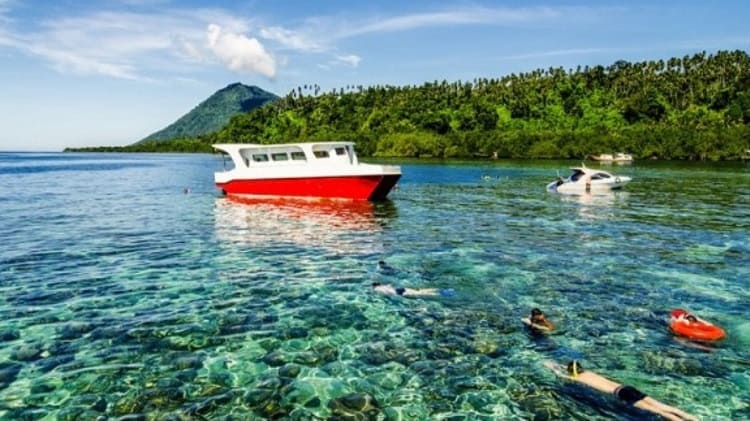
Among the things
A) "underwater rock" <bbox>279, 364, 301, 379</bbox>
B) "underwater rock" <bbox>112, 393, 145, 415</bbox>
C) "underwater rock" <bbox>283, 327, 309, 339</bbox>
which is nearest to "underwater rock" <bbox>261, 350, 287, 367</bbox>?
"underwater rock" <bbox>279, 364, 301, 379</bbox>

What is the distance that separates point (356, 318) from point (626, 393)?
716 cm

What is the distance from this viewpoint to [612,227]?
31.5m

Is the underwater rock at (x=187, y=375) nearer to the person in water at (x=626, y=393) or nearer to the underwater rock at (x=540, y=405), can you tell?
the underwater rock at (x=540, y=405)

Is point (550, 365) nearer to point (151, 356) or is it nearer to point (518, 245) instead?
point (151, 356)

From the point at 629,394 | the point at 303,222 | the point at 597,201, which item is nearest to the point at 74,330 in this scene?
the point at 629,394

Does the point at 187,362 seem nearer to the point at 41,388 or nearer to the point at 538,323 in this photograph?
the point at 41,388

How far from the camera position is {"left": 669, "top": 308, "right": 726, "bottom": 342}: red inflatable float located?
13.4 m

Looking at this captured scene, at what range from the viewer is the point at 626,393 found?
10289mm

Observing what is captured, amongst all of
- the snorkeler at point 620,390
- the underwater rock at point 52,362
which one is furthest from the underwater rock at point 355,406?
the underwater rock at point 52,362

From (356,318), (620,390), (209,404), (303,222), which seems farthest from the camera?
(303,222)

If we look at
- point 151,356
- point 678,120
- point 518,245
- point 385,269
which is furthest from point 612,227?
point 678,120

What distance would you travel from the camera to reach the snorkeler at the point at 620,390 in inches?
383

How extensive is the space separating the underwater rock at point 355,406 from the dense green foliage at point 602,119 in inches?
5475

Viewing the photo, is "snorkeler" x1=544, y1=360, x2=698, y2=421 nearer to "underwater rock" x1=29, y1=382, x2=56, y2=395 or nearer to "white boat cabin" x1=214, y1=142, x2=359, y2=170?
"underwater rock" x1=29, y1=382, x2=56, y2=395
